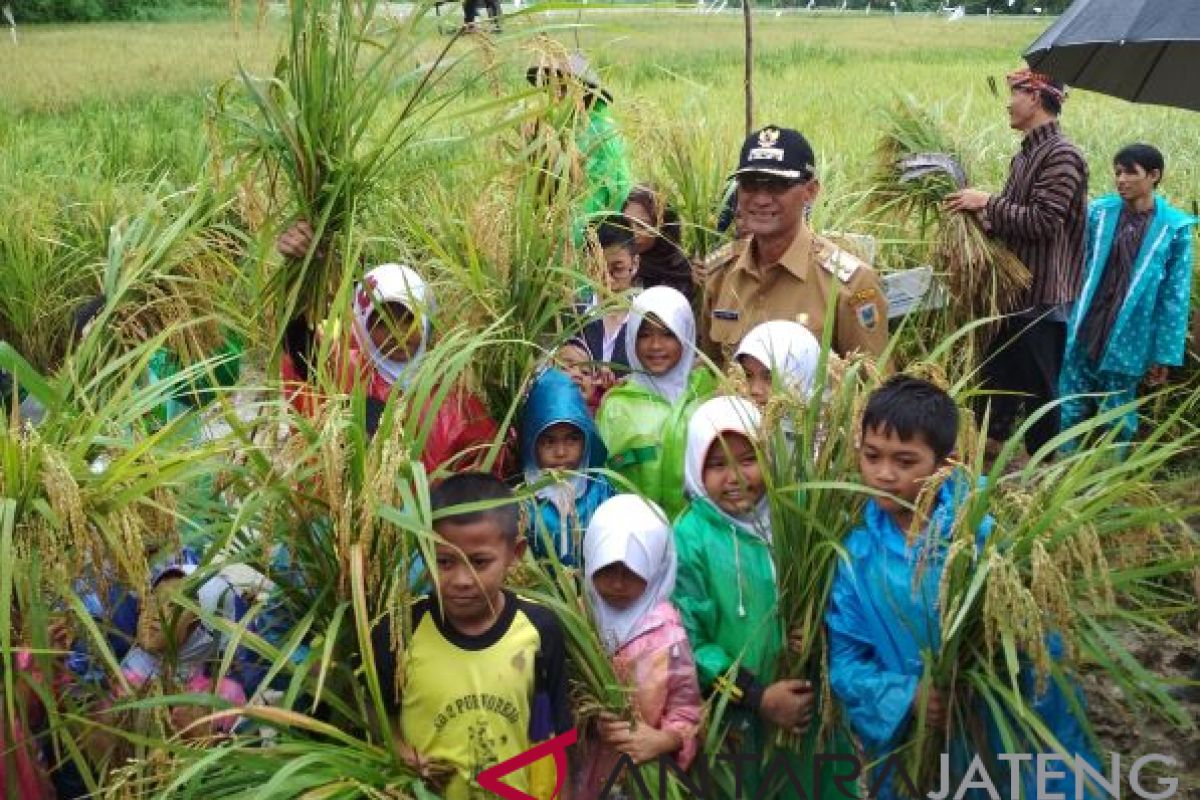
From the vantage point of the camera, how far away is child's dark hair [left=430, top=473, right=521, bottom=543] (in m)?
2.53

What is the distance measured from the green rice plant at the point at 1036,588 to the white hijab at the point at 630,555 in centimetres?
52

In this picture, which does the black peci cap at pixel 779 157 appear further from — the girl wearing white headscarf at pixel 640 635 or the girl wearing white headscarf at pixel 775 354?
the girl wearing white headscarf at pixel 640 635

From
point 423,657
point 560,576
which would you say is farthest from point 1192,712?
point 423,657

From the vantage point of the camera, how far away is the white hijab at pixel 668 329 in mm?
3391

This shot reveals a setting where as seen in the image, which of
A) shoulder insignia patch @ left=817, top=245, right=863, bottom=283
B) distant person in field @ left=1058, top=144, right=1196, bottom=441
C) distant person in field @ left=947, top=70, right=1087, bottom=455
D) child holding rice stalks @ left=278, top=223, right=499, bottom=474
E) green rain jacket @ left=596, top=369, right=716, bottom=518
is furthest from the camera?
distant person in field @ left=1058, top=144, right=1196, bottom=441

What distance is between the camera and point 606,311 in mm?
3248

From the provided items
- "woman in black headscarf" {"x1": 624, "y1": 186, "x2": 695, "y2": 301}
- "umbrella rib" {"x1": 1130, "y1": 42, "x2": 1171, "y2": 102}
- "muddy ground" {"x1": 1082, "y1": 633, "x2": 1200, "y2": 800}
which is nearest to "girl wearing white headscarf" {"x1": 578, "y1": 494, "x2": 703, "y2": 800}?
"muddy ground" {"x1": 1082, "y1": 633, "x2": 1200, "y2": 800}

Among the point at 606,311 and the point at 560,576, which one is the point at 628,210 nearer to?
the point at 606,311

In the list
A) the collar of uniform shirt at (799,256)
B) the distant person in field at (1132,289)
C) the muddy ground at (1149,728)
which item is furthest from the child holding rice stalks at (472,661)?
the distant person in field at (1132,289)

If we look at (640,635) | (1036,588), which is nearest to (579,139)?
(640,635)

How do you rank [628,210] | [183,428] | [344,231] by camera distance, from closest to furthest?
1. [183,428]
2. [344,231]
3. [628,210]

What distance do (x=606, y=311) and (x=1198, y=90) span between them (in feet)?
5.36

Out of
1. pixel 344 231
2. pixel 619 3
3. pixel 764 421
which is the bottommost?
pixel 764 421

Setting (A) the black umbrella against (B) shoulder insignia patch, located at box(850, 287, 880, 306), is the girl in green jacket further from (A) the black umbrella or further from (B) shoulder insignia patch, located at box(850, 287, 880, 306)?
(A) the black umbrella
